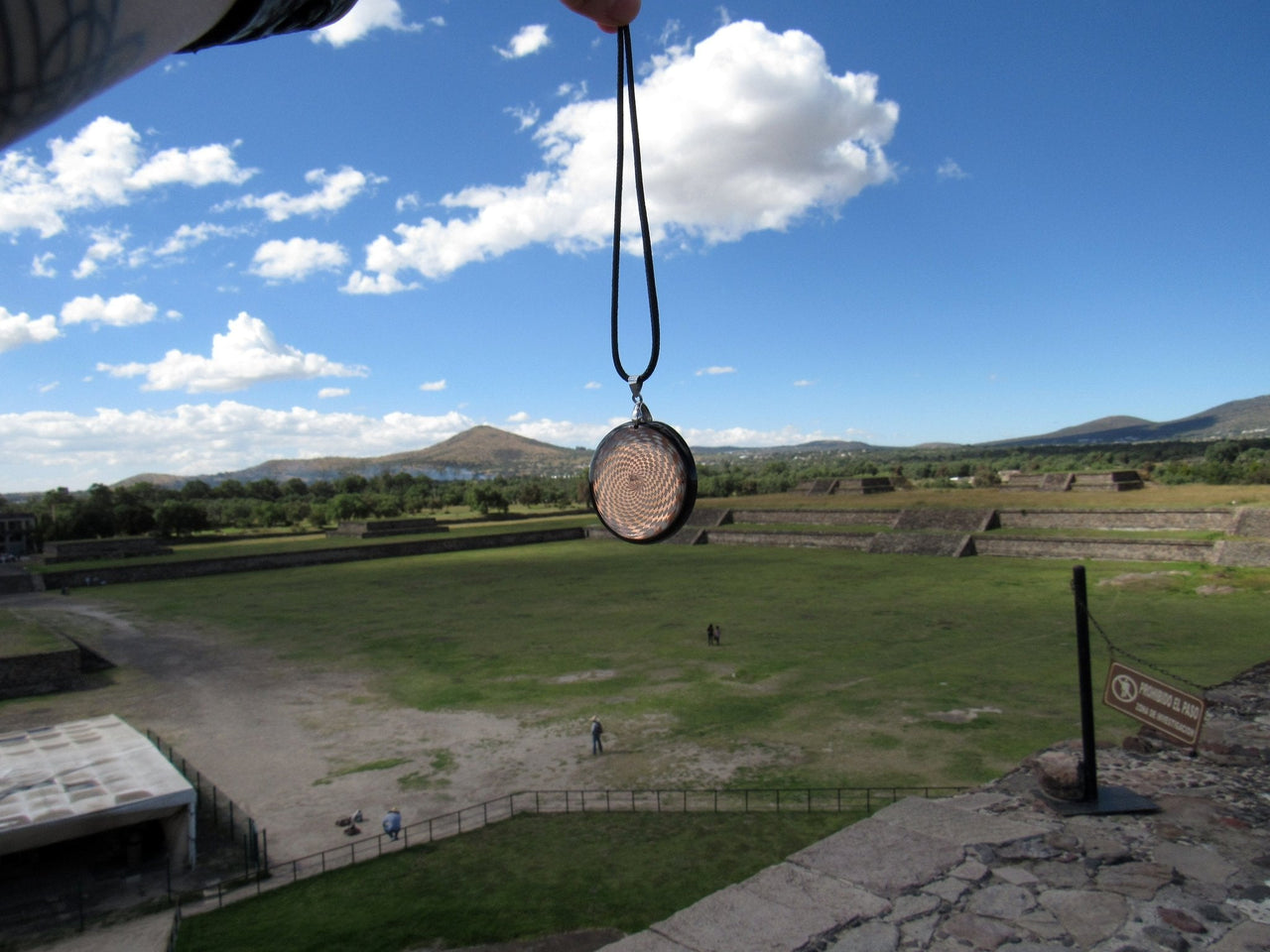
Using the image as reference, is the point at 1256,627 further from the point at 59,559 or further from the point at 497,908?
the point at 59,559

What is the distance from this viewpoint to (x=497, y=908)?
27.7 feet

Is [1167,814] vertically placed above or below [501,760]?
above

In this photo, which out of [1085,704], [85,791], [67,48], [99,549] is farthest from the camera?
[99,549]

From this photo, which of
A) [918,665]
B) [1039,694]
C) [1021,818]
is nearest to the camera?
[1021,818]

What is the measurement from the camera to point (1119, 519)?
3678 centimetres

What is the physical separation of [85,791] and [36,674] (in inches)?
463

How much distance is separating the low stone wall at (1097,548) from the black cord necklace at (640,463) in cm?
3321

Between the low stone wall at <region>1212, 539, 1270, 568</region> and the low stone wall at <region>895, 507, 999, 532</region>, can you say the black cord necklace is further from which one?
the low stone wall at <region>895, 507, 999, 532</region>

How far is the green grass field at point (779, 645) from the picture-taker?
13539mm

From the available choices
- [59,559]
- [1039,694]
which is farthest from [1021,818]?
[59,559]

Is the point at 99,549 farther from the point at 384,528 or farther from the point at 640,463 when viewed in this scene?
the point at 640,463

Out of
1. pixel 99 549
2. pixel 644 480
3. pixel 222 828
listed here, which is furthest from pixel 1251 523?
pixel 99 549

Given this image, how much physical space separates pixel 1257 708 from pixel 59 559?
166 feet

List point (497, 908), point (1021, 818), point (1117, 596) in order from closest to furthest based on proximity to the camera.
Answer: point (1021, 818) < point (497, 908) < point (1117, 596)
